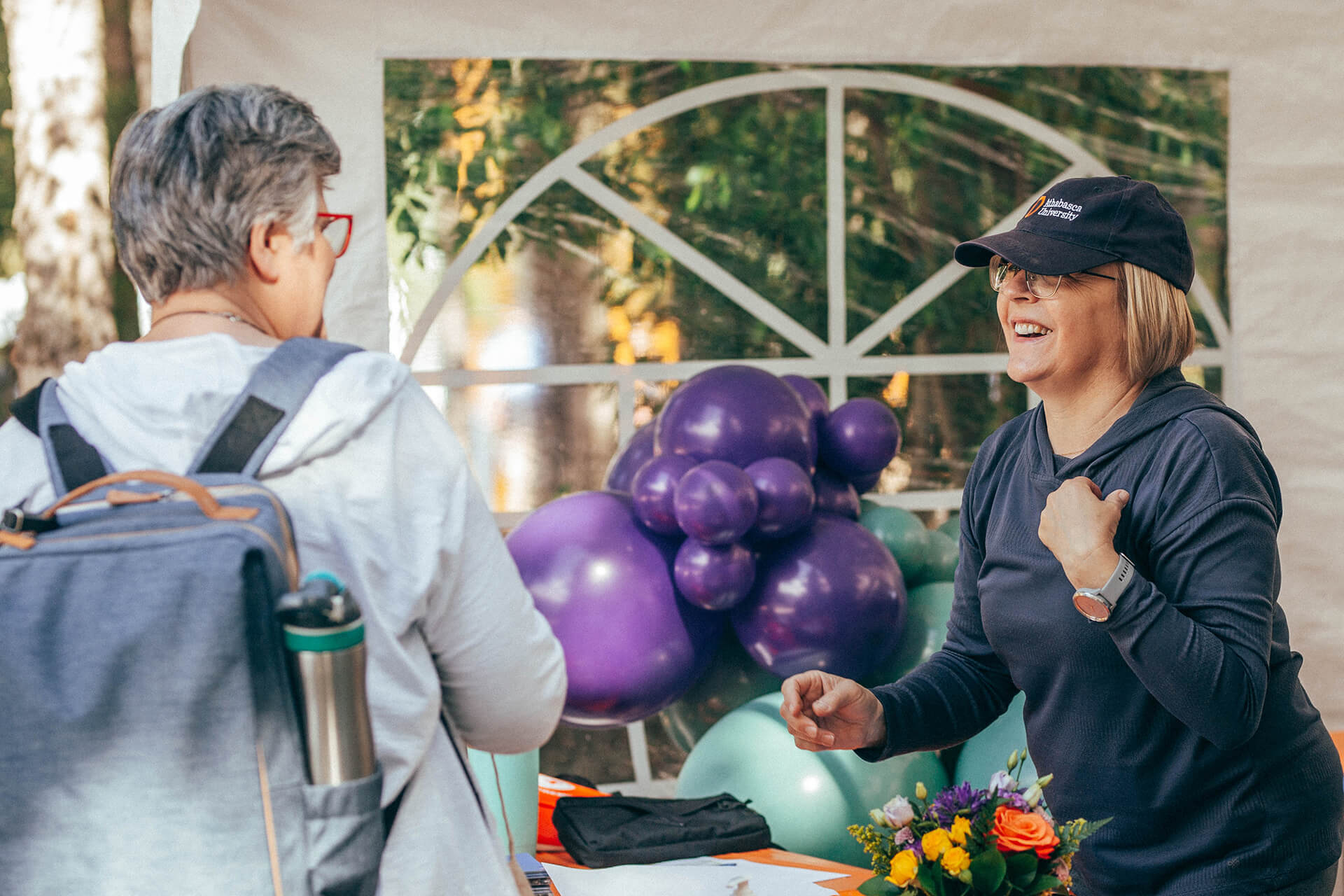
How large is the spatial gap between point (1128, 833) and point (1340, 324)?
10.3ft

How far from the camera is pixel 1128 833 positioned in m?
1.42

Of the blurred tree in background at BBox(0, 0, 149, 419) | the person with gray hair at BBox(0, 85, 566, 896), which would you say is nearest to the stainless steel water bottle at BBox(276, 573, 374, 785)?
the person with gray hair at BBox(0, 85, 566, 896)

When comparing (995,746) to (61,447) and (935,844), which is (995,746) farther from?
(61,447)

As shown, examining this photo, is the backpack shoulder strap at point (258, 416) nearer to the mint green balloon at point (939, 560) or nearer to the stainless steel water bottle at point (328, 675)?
the stainless steel water bottle at point (328, 675)

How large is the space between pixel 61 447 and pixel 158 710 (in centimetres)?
24

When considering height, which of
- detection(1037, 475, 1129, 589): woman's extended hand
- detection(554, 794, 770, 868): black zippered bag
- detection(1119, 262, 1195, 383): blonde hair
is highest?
detection(1119, 262, 1195, 383): blonde hair

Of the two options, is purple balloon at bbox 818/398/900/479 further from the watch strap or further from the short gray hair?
the short gray hair

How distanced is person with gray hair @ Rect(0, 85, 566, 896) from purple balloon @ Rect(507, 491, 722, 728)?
142 centimetres

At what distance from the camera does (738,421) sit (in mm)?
2600

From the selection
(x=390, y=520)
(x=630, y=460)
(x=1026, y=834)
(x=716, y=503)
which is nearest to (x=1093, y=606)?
(x=1026, y=834)

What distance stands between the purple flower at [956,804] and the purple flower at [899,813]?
0.09 ft

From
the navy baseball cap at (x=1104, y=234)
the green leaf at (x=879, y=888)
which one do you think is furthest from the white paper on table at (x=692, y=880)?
the navy baseball cap at (x=1104, y=234)

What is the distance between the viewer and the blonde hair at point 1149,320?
1502mm

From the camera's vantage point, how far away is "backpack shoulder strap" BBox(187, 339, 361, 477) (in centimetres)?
94
